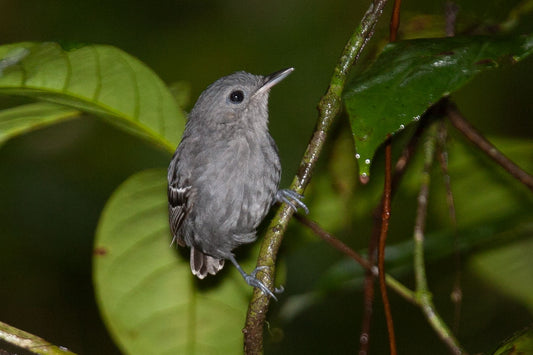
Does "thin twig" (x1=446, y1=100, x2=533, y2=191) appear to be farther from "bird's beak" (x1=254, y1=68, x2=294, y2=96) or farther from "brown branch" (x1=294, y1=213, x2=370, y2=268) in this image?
"bird's beak" (x1=254, y1=68, x2=294, y2=96)

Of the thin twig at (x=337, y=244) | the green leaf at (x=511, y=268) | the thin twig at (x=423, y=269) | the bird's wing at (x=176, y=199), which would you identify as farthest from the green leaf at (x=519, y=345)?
the bird's wing at (x=176, y=199)

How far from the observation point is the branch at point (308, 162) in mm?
2451

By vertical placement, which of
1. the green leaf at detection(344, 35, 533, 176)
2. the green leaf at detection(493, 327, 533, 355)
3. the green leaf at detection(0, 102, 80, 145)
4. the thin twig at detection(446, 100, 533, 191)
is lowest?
the green leaf at detection(493, 327, 533, 355)

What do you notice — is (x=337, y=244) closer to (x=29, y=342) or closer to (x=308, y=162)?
(x=308, y=162)

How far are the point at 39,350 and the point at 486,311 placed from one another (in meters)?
4.60

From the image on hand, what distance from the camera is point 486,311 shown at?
5574 mm

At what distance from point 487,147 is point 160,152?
12.0 ft

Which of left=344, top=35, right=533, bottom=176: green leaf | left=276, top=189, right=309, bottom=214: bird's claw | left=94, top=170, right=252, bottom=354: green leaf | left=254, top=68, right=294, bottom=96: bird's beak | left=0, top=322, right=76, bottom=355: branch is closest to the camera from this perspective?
left=344, top=35, right=533, bottom=176: green leaf

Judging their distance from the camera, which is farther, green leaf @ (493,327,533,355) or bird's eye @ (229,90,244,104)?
bird's eye @ (229,90,244,104)

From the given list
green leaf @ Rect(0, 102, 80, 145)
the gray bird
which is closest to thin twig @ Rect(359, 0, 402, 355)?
the gray bird

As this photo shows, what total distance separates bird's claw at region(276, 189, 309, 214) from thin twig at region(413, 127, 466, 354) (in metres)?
0.57

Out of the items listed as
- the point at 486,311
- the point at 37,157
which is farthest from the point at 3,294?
the point at 486,311

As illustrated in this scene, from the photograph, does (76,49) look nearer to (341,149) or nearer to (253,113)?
(253,113)

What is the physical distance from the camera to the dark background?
18.9 ft
